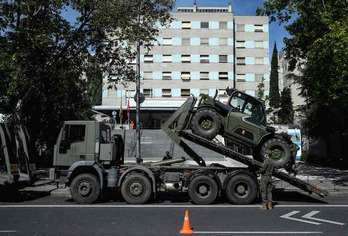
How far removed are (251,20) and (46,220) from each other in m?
49.9

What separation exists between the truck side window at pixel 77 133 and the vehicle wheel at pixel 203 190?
4.05 m

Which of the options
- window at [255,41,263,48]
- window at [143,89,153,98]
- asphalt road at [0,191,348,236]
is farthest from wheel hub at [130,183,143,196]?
window at [255,41,263,48]

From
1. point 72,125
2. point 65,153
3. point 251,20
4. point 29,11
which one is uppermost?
point 251,20

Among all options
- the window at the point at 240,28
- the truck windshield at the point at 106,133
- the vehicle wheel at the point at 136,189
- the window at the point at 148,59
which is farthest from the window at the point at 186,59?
the vehicle wheel at the point at 136,189

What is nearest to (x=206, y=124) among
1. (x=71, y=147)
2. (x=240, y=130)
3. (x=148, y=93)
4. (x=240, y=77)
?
(x=240, y=130)

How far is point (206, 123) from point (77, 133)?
14.6ft

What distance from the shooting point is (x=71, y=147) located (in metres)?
11.4

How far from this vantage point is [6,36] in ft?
49.3

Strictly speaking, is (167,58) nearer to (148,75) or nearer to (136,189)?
(148,75)

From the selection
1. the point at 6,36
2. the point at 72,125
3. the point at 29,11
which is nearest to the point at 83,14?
the point at 29,11

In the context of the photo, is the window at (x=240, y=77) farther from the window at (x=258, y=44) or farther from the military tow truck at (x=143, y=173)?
the military tow truck at (x=143, y=173)

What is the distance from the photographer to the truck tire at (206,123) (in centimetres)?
1141

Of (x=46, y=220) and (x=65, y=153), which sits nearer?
(x=46, y=220)

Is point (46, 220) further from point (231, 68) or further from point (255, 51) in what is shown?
point (255, 51)
